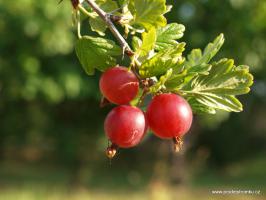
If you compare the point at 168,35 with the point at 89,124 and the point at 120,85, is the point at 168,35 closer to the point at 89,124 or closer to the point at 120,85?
the point at 120,85

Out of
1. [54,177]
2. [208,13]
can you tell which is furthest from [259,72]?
[54,177]

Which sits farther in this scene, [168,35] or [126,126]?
[168,35]

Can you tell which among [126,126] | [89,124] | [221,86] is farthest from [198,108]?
[89,124]

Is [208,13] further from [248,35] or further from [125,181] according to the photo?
[125,181]

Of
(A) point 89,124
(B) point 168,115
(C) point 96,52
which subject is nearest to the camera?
(B) point 168,115

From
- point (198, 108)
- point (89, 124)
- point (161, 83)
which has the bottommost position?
point (89, 124)

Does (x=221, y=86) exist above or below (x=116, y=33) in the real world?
below

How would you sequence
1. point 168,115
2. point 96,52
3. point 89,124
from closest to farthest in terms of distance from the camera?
point 168,115 < point 96,52 < point 89,124

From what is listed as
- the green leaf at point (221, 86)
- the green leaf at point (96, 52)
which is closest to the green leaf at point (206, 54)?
the green leaf at point (221, 86)

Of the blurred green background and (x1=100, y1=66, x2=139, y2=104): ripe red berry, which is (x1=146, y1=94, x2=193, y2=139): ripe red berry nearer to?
(x1=100, y1=66, x2=139, y2=104): ripe red berry
